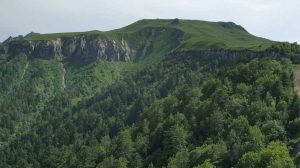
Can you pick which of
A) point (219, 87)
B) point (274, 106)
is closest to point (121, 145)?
point (219, 87)

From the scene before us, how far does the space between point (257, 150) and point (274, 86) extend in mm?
44396

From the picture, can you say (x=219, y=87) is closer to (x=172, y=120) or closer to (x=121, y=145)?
(x=172, y=120)

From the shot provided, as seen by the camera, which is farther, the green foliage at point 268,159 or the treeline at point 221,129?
the treeline at point 221,129

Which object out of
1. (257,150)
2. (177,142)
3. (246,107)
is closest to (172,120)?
(177,142)

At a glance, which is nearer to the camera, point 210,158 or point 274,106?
point 210,158

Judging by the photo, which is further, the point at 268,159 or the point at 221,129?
the point at 221,129

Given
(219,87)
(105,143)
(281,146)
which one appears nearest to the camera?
(281,146)

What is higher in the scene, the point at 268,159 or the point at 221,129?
the point at 268,159

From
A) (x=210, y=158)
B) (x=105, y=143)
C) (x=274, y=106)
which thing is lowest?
(x=105, y=143)

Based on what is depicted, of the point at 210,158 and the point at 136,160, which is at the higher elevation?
the point at 210,158

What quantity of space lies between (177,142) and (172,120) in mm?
15726

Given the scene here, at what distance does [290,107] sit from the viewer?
5143 inches

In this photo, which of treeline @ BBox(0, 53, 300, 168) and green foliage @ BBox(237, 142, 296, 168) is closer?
green foliage @ BBox(237, 142, 296, 168)

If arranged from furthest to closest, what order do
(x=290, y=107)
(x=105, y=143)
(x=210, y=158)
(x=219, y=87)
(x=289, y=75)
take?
(x=105, y=143)
(x=219, y=87)
(x=289, y=75)
(x=290, y=107)
(x=210, y=158)
